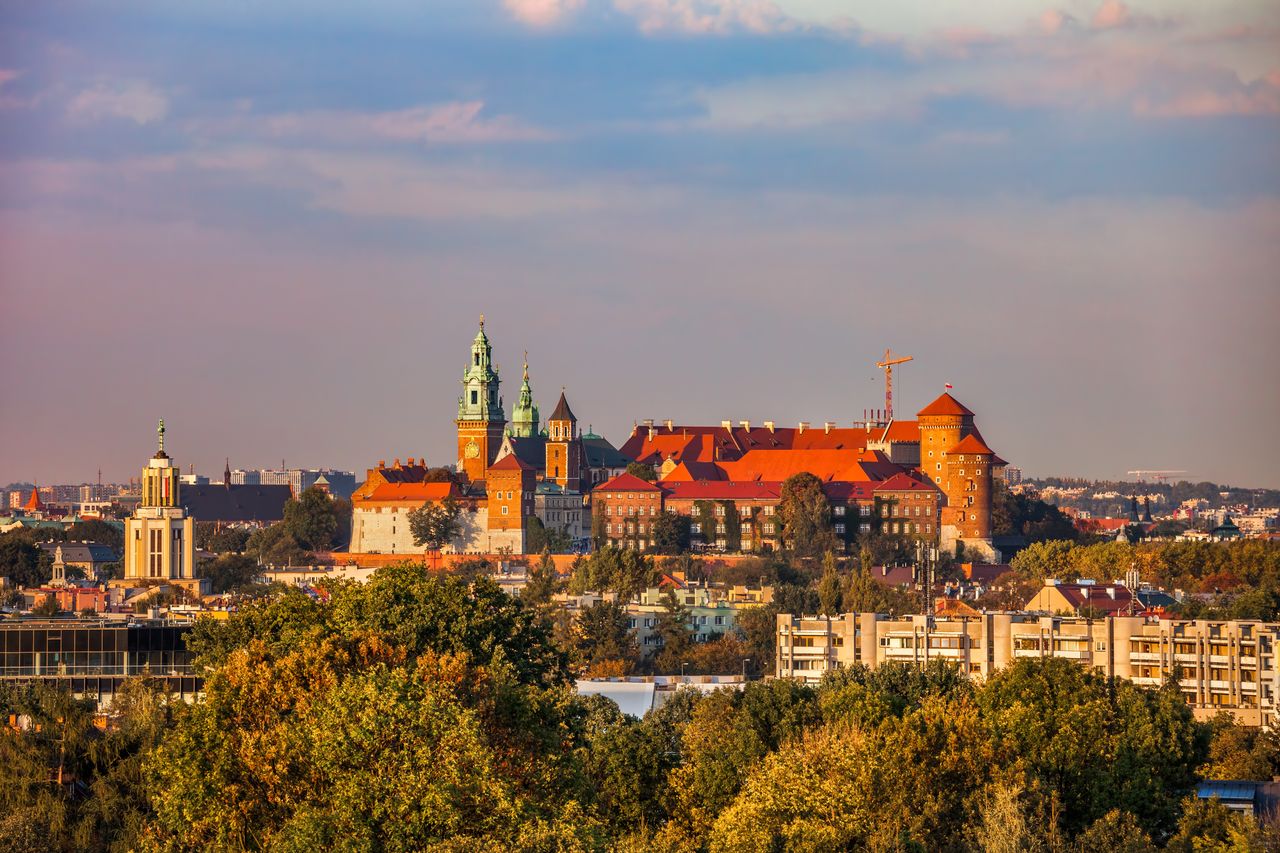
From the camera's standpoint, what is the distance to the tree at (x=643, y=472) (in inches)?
6388

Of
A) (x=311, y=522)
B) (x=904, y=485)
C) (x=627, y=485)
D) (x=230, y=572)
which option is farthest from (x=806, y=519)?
(x=311, y=522)

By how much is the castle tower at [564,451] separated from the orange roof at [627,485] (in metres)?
6.83

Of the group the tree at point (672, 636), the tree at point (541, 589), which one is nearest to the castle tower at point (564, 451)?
the tree at point (541, 589)

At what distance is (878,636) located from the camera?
236 ft

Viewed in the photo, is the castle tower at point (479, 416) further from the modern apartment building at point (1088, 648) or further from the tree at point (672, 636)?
the modern apartment building at point (1088, 648)

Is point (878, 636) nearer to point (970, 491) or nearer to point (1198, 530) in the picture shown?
point (970, 491)

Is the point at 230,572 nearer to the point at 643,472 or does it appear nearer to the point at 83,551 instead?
the point at 83,551

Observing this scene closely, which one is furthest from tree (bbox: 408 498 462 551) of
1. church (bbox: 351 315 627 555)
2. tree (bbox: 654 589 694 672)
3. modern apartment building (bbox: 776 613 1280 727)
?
modern apartment building (bbox: 776 613 1280 727)

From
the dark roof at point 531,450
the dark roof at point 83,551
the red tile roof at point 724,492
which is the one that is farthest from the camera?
the dark roof at point 531,450

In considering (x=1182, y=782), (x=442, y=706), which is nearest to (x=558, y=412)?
(x=1182, y=782)

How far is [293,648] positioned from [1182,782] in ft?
48.4

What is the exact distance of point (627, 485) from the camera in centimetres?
15212

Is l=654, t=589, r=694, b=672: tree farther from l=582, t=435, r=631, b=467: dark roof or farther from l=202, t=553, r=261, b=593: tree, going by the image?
l=582, t=435, r=631, b=467: dark roof

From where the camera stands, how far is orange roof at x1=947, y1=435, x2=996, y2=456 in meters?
148
